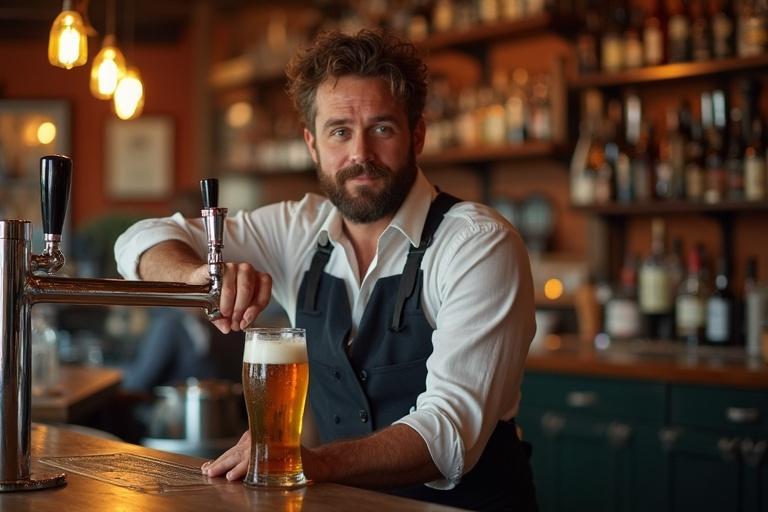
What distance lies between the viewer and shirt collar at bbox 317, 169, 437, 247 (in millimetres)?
1962

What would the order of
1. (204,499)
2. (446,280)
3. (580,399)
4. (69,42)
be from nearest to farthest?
(204,499) < (446,280) < (69,42) < (580,399)

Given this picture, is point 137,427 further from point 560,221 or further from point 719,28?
point 719,28

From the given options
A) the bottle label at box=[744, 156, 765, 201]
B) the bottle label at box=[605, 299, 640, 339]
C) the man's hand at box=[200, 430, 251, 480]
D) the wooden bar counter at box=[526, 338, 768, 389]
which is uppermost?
the bottle label at box=[744, 156, 765, 201]

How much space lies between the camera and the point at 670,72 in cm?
386

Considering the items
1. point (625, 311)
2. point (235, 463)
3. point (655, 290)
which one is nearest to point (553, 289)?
point (625, 311)

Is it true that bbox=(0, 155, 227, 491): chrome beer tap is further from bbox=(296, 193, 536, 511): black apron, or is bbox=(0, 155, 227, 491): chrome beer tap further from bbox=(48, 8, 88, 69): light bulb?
bbox=(48, 8, 88, 69): light bulb

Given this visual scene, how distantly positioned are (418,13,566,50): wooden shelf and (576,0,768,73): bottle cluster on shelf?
0.16 meters

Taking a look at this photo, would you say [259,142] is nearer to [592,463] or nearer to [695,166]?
[695,166]

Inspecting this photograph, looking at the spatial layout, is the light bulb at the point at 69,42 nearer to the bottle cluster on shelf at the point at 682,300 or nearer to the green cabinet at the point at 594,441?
the green cabinet at the point at 594,441

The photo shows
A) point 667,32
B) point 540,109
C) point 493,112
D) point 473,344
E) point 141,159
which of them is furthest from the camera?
point 141,159

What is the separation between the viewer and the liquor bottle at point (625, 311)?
395 centimetres

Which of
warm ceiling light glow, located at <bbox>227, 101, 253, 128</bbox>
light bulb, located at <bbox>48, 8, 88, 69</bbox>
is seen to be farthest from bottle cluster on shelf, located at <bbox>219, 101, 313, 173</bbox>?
light bulb, located at <bbox>48, 8, 88, 69</bbox>

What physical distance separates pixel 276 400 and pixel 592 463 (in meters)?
2.32

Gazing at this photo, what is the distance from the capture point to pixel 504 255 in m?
1.79
